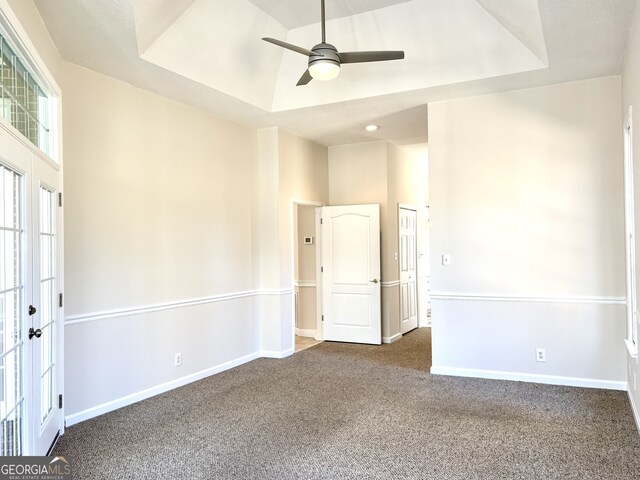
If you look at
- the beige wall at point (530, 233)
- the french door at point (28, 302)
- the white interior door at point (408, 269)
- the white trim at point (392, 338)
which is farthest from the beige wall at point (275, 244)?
the french door at point (28, 302)

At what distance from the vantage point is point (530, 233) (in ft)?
14.6

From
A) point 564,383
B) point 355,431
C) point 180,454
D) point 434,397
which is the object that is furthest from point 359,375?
point 180,454

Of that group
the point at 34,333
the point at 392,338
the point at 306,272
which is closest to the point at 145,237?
the point at 34,333

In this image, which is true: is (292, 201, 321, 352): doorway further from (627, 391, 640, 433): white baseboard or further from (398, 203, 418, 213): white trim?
(627, 391, 640, 433): white baseboard

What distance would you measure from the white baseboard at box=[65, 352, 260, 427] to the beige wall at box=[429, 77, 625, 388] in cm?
231

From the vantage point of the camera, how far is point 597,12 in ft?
10.1

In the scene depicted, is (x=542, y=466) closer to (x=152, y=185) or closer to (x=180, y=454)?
(x=180, y=454)

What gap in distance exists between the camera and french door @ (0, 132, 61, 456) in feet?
7.65

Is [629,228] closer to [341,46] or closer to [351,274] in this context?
[341,46]

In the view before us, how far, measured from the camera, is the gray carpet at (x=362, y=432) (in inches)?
109

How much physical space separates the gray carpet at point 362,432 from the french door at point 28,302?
17.8 inches

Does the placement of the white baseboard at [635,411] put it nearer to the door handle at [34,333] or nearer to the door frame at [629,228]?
the door frame at [629,228]

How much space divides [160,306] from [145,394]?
0.79 meters

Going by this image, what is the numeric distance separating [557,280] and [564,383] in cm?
96
